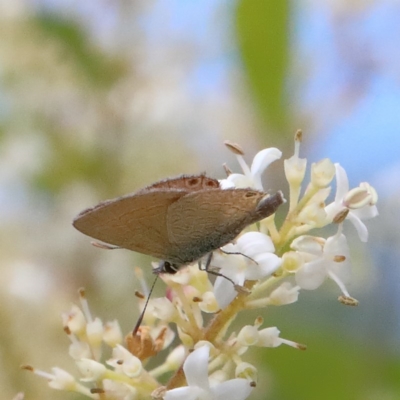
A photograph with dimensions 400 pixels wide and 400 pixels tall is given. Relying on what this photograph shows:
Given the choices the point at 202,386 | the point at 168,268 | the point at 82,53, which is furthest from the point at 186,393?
the point at 82,53

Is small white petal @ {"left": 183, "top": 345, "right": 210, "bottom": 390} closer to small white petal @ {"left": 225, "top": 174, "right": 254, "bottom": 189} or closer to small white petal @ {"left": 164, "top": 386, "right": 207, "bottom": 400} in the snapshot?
small white petal @ {"left": 164, "top": 386, "right": 207, "bottom": 400}

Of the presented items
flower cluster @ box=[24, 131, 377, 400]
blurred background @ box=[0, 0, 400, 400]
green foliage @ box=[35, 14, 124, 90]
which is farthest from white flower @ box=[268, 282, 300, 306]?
green foliage @ box=[35, 14, 124, 90]

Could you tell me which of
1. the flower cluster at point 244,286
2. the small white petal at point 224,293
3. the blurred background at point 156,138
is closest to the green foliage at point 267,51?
the blurred background at point 156,138

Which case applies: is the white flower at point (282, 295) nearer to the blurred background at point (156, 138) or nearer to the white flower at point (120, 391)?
the white flower at point (120, 391)

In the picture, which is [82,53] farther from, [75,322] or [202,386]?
[202,386]

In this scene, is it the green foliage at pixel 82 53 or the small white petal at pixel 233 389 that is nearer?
the small white petal at pixel 233 389

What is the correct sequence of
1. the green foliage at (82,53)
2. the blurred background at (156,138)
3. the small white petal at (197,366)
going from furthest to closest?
1. the green foliage at (82,53)
2. the blurred background at (156,138)
3. the small white petal at (197,366)

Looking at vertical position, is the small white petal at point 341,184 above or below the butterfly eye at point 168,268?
above
